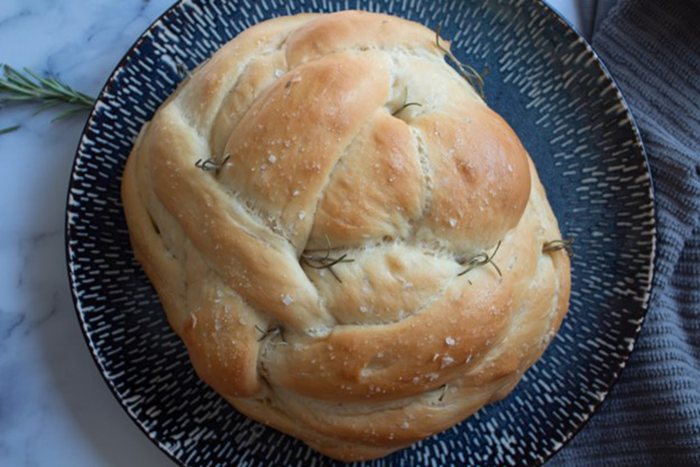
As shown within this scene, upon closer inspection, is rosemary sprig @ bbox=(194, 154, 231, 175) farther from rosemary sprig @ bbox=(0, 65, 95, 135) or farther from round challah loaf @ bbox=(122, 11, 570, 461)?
rosemary sprig @ bbox=(0, 65, 95, 135)

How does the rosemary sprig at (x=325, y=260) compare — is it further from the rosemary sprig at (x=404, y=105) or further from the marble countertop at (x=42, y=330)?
the marble countertop at (x=42, y=330)

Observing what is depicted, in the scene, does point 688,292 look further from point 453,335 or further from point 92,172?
point 92,172

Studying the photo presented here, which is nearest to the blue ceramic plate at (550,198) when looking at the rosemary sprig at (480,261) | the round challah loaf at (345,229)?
the round challah loaf at (345,229)

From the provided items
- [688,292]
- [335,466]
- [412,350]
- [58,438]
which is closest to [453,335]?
[412,350]

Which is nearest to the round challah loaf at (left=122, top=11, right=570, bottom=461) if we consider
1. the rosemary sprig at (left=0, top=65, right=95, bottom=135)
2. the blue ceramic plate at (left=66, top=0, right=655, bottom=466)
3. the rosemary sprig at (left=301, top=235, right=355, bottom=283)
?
the rosemary sprig at (left=301, top=235, right=355, bottom=283)

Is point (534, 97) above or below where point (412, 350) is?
above

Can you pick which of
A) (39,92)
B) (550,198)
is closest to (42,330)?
(39,92)
